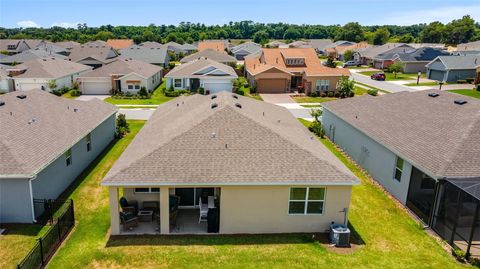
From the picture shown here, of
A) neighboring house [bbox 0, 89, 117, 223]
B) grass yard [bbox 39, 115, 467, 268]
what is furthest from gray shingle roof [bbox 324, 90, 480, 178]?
neighboring house [bbox 0, 89, 117, 223]

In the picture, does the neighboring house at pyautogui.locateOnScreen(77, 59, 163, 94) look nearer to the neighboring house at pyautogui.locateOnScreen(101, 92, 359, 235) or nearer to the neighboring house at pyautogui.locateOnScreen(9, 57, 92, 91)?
the neighboring house at pyautogui.locateOnScreen(9, 57, 92, 91)

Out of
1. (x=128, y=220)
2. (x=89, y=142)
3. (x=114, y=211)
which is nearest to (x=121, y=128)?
(x=89, y=142)

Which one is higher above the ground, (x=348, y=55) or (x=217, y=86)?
(x=348, y=55)

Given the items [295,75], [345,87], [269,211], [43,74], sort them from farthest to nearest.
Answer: [295,75]
[345,87]
[43,74]
[269,211]

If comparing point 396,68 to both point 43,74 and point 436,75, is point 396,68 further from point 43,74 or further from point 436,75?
point 43,74

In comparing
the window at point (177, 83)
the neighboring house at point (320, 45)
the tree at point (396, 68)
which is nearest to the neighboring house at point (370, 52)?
the tree at point (396, 68)

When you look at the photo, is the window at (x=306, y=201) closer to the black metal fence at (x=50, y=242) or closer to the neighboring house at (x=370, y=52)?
the black metal fence at (x=50, y=242)

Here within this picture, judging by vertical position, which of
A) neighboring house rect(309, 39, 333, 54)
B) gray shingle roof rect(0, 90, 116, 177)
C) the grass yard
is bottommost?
the grass yard
